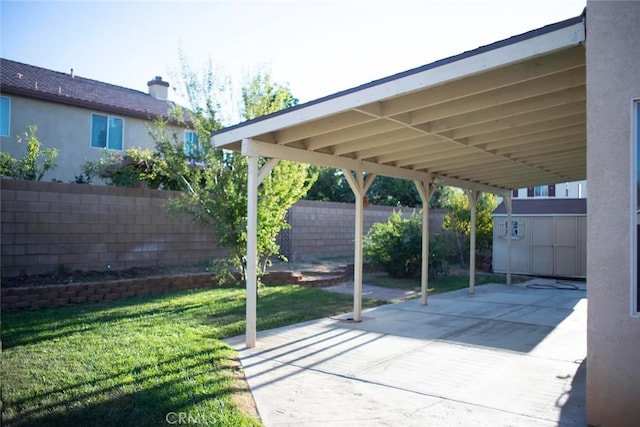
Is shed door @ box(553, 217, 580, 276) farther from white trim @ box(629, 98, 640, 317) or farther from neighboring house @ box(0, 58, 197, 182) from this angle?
white trim @ box(629, 98, 640, 317)

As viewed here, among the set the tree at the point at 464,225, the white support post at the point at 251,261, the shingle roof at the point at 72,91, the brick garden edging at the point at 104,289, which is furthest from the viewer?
the tree at the point at 464,225

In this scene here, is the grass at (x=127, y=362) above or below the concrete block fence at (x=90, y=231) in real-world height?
below

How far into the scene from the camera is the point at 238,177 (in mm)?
9734

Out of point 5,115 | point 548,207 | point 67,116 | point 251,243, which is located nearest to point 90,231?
point 251,243

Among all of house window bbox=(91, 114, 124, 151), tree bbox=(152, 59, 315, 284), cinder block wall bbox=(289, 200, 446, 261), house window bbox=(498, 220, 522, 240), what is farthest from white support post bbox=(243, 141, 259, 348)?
house window bbox=(498, 220, 522, 240)

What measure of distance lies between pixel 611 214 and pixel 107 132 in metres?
16.0

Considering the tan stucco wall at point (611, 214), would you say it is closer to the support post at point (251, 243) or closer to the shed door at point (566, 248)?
the support post at point (251, 243)

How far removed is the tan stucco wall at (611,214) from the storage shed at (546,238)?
13287 mm

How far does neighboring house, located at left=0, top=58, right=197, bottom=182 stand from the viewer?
47.3 feet

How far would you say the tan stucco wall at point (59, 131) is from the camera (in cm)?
1448

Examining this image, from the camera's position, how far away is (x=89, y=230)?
387 inches

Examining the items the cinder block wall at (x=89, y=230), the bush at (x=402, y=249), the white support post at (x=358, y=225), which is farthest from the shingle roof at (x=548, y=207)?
the cinder block wall at (x=89, y=230)

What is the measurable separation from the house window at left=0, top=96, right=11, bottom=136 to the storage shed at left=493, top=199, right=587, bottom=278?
15.7 metres

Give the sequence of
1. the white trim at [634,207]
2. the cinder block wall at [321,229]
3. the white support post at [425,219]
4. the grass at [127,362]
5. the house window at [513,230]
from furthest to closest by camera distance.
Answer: the house window at [513,230]
the cinder block wall at [321,229]
the white support post at [425,219]
the grass at [127,362]
the white trim at [634,207]
